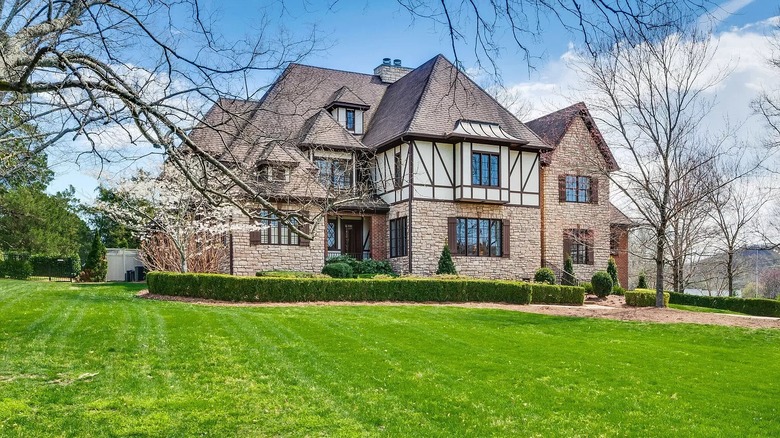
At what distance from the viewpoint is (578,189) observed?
3216 cm

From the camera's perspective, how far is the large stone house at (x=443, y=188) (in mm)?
27125

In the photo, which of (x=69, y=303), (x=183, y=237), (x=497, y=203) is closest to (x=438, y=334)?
(x=69, y=303)

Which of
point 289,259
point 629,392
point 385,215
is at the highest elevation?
point 385,215

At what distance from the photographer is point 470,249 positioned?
28500mm

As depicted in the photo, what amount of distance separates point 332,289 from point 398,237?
327 inches

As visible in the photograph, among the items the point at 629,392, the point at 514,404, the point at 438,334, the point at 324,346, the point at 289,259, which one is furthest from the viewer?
the point at 289,259

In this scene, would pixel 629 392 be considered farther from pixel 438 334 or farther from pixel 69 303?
pixel 69 303

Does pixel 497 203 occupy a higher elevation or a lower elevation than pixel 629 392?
higher

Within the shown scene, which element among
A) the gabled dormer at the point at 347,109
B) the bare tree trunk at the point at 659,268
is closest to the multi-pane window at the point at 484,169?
the gabled dormer at the point at 347,109

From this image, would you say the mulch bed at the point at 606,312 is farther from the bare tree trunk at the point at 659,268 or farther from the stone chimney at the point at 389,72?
the stone chimney at the point at 389,72

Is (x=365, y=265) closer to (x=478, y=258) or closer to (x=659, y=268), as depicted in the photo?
(x=478, y=258)

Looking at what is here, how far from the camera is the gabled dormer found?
30.4 meters

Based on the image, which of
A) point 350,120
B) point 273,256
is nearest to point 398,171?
point 350,120

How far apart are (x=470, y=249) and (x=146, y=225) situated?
12634 mm
